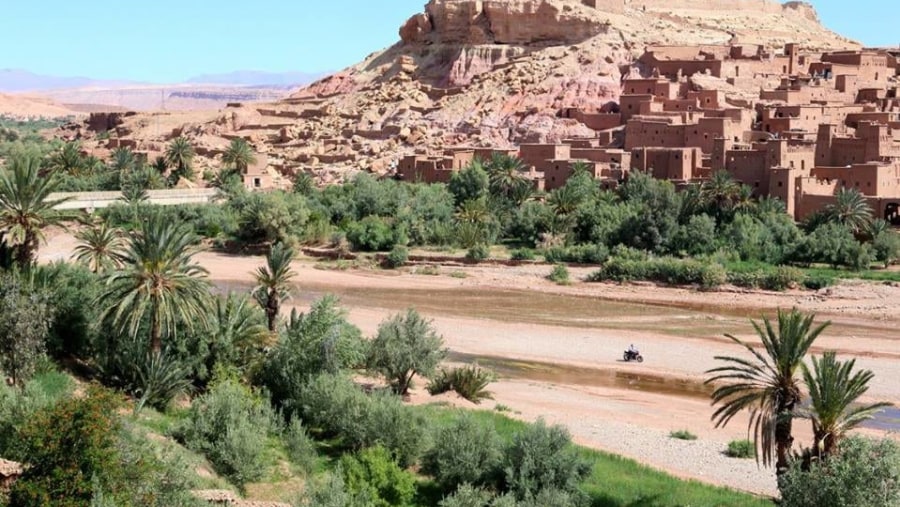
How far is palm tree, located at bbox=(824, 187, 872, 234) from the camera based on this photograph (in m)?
36.2

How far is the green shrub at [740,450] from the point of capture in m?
18.6

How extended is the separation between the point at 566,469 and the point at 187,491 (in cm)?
508

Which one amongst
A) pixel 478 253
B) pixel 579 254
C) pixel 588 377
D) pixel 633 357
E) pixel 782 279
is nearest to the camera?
pixel 588 377

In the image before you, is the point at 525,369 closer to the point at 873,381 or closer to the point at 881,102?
the point at 873,381

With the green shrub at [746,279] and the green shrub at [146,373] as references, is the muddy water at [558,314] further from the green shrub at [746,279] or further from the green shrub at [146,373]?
the green shrub at [146,373]

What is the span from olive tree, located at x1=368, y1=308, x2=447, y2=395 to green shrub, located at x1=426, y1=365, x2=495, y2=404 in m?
0.61

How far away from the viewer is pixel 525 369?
26.5 m

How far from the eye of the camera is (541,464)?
1579 centimetres

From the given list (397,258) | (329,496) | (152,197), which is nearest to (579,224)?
(397,258)

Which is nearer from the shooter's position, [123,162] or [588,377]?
[588,377]

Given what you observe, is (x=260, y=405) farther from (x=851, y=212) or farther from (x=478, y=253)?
(x=851, y=212)

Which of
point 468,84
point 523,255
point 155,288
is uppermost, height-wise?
point 468,84

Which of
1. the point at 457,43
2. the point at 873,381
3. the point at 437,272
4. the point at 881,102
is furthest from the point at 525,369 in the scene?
the point at 457,43

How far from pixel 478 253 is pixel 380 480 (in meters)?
24.1
